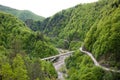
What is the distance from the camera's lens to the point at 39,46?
191 m

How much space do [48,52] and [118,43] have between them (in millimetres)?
79749

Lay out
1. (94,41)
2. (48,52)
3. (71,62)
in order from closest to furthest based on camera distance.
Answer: (94,41), (71,62), (48,52)

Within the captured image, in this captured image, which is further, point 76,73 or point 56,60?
point 56,60

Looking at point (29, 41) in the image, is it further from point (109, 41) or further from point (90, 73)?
point (90, 73)

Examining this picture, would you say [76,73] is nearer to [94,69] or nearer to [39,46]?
[94,69]

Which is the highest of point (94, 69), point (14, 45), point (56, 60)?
point (14, 45)

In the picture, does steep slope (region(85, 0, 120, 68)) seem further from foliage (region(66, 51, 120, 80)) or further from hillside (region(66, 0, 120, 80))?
foliage (region(66, 51, 120, 80))

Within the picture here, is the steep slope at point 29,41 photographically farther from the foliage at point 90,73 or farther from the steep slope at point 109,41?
the foliage at point 90,73

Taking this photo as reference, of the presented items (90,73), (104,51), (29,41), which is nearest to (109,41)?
(104,51)

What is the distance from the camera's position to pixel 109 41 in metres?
120

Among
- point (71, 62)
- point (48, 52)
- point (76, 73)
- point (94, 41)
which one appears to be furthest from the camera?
point (48, 52)

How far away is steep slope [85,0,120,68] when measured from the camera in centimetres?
11532

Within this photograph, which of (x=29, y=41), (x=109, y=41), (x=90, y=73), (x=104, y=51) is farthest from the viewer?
(x=29, y=41)

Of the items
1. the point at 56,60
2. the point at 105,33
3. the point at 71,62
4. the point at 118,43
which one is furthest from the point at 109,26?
the point at 56,60
